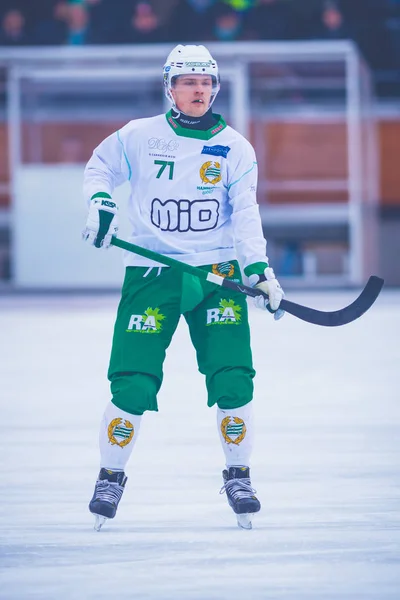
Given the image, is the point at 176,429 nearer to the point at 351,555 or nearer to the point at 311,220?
the point at 351,555

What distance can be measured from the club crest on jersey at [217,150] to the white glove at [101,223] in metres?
0.30

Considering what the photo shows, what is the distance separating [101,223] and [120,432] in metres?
0.56

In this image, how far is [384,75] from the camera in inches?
575

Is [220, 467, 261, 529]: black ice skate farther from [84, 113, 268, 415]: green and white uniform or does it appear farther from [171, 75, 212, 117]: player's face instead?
[171, 75, 212, 117]: player's face

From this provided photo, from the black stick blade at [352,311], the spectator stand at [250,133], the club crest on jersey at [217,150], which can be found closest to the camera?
the club crest on jersey at [217,150]

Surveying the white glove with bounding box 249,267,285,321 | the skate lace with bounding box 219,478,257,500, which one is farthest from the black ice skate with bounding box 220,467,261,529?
the white glove with bounding box 249,267,285,321

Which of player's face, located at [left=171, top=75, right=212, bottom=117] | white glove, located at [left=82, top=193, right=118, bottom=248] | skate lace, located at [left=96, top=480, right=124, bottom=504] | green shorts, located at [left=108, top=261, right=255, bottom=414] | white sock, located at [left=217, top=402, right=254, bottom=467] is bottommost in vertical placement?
skate lace, located at [left=96, top=480, right=124, bottom=504]

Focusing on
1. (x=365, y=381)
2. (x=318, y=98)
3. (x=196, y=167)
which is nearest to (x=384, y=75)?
(x=318, y=98)

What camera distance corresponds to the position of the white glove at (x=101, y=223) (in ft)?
11.2

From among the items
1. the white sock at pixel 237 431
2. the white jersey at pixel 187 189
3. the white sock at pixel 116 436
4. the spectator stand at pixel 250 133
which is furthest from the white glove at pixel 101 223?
the spectator stand at pixel 250 133

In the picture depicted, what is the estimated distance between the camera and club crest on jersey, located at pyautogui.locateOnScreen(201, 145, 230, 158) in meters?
3.51

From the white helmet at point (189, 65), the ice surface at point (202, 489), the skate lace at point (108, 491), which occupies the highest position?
the white helmet at point (189, 65)

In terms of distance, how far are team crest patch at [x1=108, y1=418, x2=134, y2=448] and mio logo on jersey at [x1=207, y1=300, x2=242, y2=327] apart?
0.36m

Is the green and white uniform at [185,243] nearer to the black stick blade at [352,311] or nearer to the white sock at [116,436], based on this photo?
the white sock at [116,436]
